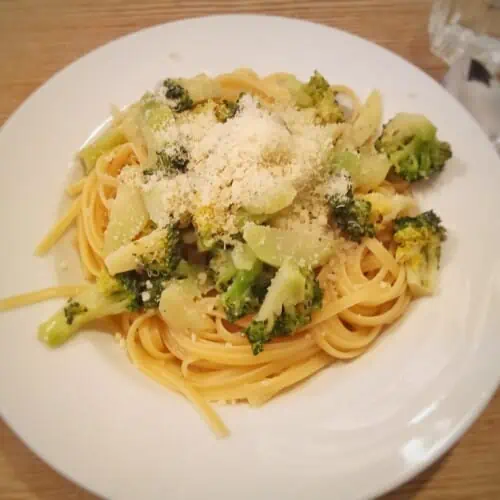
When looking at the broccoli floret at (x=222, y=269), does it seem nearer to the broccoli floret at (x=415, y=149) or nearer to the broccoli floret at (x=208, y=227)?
the broccoli floret at (x=208, y=227)

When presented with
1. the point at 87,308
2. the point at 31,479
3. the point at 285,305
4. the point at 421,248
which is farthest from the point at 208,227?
the point at 31,479

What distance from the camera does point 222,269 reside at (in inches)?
91.9

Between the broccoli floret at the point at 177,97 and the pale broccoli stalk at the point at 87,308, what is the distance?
0.81m

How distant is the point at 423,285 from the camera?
2.38 metres

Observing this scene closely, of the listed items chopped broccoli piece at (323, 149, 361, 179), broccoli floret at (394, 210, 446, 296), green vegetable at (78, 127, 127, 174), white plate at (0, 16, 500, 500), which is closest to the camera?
white plate at (0, 16, 500, 500)

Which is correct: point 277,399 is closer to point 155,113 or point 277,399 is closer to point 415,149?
point 415,149

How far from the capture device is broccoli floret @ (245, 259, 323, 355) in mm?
2168

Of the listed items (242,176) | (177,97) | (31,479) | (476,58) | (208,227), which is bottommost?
(31,479)

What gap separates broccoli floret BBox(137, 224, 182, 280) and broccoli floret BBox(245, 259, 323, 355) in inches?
15.0

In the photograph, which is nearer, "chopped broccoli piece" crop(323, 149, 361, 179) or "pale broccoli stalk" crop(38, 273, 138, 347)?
"pale broccoli stalk" crop(38, 273, 138, 347)

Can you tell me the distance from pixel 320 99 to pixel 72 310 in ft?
4.55

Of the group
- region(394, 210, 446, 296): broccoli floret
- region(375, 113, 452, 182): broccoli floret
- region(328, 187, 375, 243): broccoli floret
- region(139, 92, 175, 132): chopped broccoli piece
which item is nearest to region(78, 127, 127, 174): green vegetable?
region(139, 92, 175, 132): chopped broccoli piece

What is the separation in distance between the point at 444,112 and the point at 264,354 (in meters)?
1.35

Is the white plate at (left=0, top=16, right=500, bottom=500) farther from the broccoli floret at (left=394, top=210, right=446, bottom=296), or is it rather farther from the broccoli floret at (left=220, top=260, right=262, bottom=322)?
the broccoli floret at (left=220, top=260, right=262, bottom=322)
